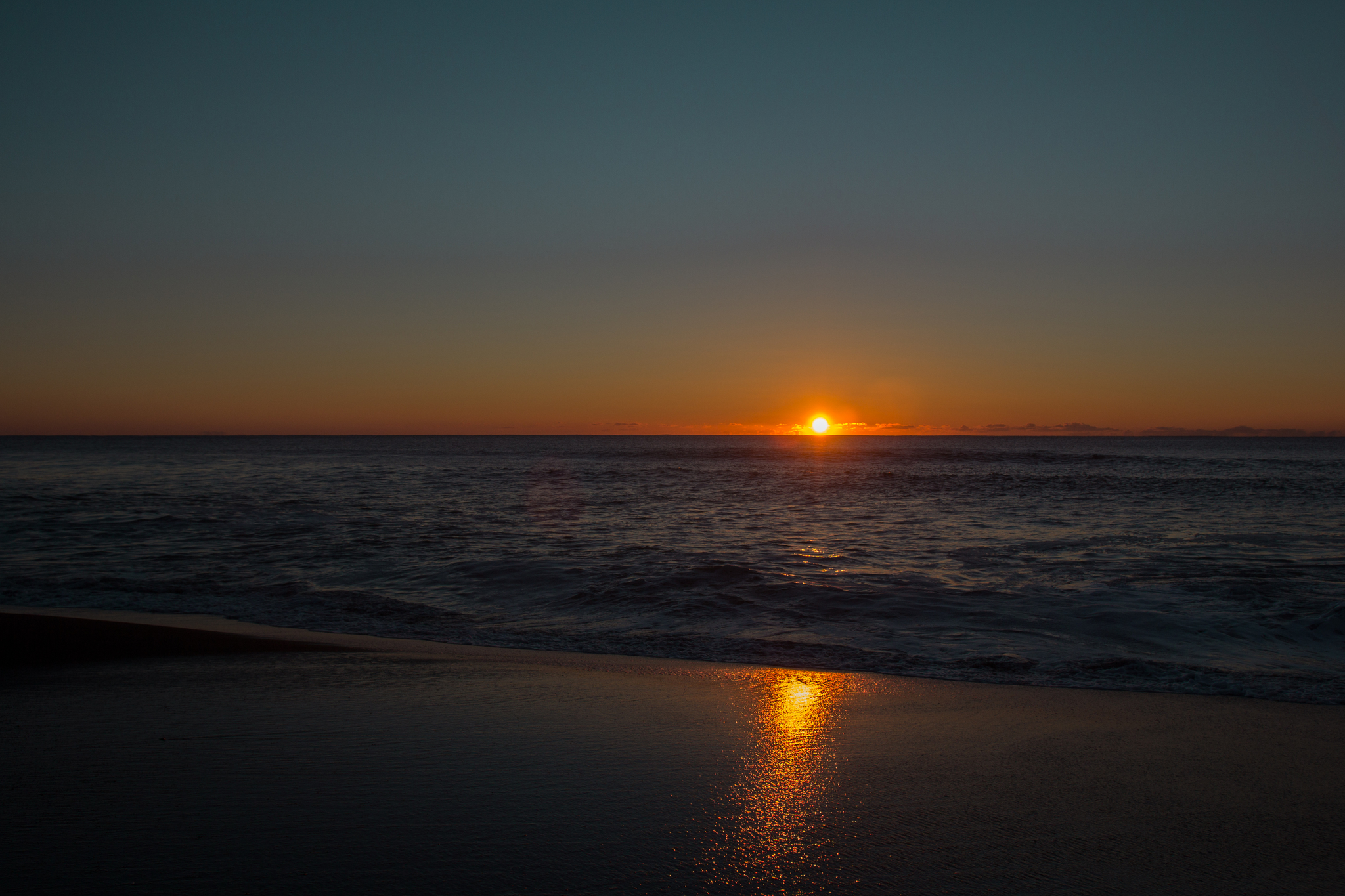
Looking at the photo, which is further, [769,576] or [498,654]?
[769,576]

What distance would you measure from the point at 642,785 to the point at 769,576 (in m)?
6.36

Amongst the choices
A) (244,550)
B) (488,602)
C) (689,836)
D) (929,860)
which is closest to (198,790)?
(689,836)

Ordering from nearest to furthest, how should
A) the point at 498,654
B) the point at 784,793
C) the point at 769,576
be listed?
the point at 784,793, the point at 498,654, the point at 769,576

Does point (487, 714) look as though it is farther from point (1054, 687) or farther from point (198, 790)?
point (1054, 687)

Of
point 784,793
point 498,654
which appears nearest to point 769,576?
point 498,654

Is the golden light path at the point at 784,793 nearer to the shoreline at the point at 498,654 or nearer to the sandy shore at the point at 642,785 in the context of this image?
the sandy shore at the point at 642,785

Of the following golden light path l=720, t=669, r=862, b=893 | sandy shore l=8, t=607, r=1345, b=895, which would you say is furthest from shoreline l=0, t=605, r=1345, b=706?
golden light path l=720, t=669, r=862, b=893

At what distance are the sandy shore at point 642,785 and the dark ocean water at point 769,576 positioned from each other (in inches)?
58.0

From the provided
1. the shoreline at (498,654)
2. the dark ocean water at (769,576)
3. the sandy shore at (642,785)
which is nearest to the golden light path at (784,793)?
the sandy shore at (642,785)

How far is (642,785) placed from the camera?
3.12 m

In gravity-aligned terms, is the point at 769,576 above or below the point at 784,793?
below

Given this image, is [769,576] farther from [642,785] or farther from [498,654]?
[642,785]

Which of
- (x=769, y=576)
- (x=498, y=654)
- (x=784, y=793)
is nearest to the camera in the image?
(x=784, y=793)

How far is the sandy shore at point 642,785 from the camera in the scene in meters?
2.44
